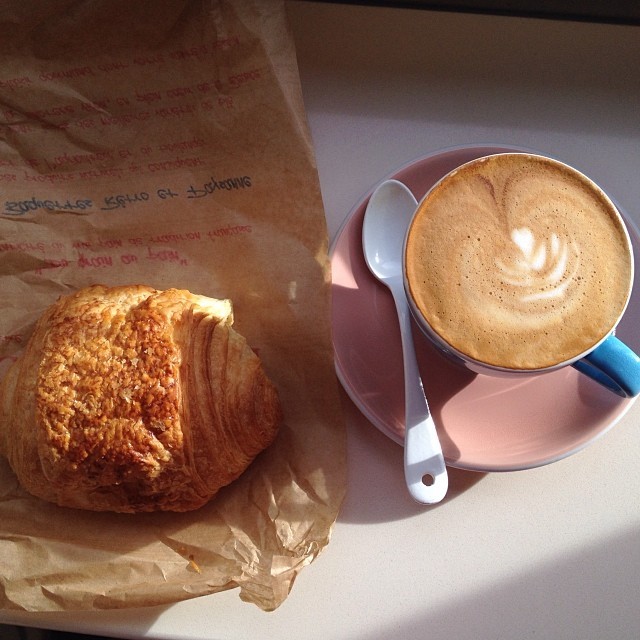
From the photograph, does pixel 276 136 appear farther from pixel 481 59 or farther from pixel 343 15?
pixel 481 59

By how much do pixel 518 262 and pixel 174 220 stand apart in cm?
53

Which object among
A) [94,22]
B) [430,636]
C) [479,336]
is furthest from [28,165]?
[430,636]

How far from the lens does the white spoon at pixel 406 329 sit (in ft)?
2.97

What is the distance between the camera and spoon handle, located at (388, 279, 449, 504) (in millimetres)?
901

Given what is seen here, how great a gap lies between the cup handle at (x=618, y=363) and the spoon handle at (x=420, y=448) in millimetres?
212

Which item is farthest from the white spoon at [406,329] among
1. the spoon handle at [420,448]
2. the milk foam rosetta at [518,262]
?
the milk foam rosetta at [518,262]

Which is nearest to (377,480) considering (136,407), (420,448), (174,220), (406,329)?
(420,448)

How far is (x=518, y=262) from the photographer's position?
85 centimetres

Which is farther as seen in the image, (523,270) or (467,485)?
(467,485)

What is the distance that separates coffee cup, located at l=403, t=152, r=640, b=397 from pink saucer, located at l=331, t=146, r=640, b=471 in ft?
0.31

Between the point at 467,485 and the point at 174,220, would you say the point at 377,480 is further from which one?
the point at 174,220

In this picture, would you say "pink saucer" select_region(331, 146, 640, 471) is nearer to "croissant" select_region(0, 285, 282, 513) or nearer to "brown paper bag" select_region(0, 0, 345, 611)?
"brown paper bag" select_region(0, 0, 345, 611)

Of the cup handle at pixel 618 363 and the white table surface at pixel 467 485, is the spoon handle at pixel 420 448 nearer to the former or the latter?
the white table surface at pixel 467 485

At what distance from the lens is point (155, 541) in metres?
0.94
